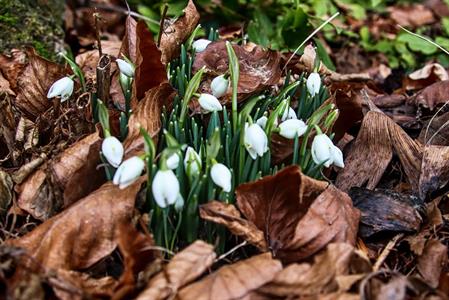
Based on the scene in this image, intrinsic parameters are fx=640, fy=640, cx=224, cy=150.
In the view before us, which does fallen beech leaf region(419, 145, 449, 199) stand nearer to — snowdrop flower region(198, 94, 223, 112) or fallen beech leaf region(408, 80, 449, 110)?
fallen beech leaf region(408, 80, 449, 110)

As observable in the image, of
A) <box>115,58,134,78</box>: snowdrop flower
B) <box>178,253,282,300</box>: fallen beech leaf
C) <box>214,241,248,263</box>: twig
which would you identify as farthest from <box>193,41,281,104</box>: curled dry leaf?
<box>178,253,282,300</box>: fallen beech leaf

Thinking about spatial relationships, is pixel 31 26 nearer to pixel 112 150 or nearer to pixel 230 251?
pixel 112 150

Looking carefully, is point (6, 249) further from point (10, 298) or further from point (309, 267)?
point (309, 267)

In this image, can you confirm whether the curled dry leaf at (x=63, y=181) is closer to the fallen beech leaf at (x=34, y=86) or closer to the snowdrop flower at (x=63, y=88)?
the snowdrop flower at (x=63, y=88)

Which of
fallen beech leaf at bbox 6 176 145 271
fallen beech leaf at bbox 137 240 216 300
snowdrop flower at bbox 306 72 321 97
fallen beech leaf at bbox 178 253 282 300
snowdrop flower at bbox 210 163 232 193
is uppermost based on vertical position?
snowdrop flower at bbox 210 163 232 193

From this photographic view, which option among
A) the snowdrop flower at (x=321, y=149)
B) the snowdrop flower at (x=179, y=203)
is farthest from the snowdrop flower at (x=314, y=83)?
the snowdrop flower at (x=179, y=203)

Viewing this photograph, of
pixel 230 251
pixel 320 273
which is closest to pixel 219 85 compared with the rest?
pixel 230 251
